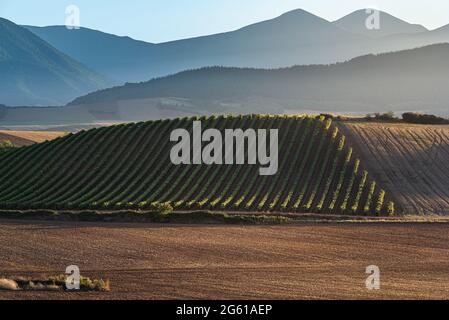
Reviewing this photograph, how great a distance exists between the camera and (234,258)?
1303 inches

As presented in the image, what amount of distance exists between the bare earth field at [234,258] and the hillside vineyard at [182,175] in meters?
6.69

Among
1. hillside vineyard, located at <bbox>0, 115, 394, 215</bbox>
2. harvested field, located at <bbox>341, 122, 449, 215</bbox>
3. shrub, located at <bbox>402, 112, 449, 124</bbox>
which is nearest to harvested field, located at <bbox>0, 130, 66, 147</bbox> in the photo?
hillside vineyard, located at <bbox>0, 115, 394, 215</bbox>

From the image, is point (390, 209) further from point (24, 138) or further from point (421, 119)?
point (24, 138)

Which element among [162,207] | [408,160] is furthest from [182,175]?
[408,160]

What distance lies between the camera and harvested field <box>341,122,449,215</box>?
2084 inches

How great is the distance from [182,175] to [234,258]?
24368mm

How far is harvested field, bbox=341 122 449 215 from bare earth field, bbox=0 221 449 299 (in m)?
7.08

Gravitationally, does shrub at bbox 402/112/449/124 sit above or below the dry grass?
above

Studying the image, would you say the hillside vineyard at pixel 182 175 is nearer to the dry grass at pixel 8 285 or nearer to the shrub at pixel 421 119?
the shrub at pixel 421 119

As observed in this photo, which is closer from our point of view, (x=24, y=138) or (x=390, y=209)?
(x=390, y=209)

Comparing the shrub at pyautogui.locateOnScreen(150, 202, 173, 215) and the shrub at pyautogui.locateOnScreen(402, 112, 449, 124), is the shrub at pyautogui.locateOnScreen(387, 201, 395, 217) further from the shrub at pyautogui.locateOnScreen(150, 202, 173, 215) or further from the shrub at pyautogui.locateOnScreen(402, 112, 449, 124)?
the shrub at pyautogui.locateOnScreen(402, 112, 449, 124)

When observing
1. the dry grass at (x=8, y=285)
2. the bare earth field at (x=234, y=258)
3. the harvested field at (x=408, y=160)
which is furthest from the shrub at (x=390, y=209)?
the dry grass at (x=8, y=285)

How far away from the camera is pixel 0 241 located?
37.1 metres

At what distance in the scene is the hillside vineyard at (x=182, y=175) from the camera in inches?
2030
